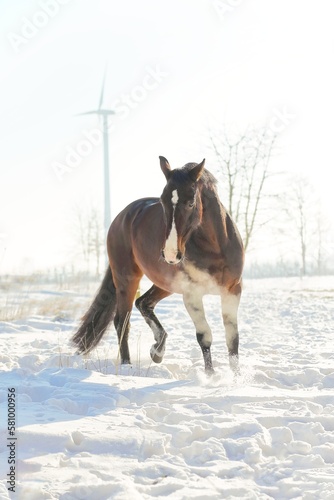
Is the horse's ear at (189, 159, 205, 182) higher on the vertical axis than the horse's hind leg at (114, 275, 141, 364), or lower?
higher

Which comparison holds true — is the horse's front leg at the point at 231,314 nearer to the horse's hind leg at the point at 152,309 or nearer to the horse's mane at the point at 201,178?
the horse's hind leg at the point at 152,309

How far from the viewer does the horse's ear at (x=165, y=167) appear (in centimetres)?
432

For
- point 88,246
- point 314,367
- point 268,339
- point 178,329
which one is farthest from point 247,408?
point 88,246

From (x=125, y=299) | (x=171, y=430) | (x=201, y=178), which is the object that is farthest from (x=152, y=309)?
(x=171, y=430)

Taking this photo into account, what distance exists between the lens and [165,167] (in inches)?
175

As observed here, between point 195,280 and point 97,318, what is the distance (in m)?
1.81

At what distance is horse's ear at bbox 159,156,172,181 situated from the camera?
4324 millimetres

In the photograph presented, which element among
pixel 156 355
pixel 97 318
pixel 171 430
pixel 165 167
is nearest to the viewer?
pixel 171 430

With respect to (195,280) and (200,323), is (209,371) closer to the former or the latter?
(200,323)

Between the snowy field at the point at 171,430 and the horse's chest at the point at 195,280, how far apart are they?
0.68 meters

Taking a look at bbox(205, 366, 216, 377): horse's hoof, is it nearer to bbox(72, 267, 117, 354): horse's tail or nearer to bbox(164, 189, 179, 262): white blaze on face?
bbox(164, 189, 179, 262): white blaze on face

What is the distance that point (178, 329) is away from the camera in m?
8.55

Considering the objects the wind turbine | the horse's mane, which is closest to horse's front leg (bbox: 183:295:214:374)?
the horse's mane

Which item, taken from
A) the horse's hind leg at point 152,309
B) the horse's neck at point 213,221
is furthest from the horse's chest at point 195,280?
the horse's hind leg at point 152,309
